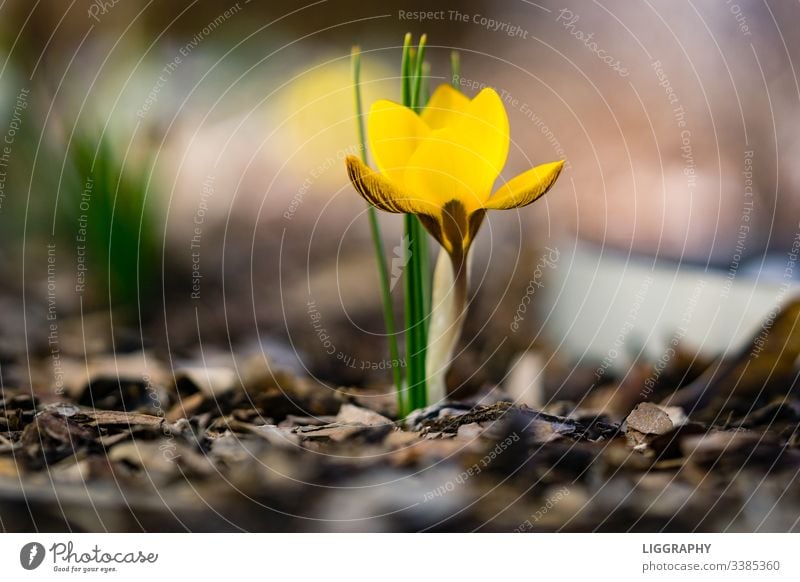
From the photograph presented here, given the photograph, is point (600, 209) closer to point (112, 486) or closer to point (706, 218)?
point (706, 218)

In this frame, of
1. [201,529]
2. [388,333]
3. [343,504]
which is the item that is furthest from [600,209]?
[201,529]
